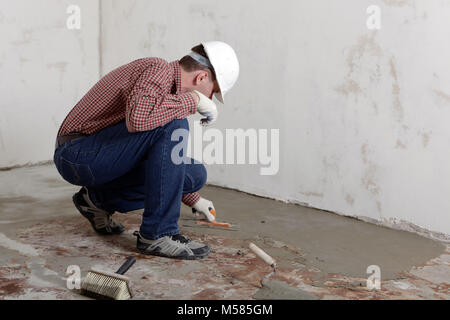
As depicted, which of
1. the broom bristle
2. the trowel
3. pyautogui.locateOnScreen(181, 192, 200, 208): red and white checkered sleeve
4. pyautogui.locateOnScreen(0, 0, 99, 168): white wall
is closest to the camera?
the broom bristle

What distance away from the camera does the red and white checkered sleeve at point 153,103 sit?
1854mm

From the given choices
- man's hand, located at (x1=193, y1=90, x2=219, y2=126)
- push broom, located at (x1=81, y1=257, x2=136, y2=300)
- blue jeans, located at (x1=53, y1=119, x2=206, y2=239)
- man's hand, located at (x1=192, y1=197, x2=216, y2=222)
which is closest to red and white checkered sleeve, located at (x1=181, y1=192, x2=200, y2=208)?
man's hand, located at (x1=192, y1=197, x2=216, y2=222)

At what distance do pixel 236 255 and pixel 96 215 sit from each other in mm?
603

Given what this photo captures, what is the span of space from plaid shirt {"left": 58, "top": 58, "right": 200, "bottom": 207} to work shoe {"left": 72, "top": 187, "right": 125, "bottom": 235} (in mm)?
313

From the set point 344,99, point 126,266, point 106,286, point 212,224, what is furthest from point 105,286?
point 344,99

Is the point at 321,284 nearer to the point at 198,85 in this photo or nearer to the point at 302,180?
the point at 198,85

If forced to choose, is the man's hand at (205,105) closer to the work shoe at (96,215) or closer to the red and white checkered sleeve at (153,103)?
the red and white checkered sleeve at (153,103)

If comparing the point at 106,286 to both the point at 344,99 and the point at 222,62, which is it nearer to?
the point at 222,62

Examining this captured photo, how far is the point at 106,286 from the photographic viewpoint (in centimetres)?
166

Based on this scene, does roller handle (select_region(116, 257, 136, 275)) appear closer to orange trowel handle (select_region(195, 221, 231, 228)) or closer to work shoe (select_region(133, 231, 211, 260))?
work shoe (select_region(133, 231, 211, 260))

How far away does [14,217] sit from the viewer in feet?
8.34

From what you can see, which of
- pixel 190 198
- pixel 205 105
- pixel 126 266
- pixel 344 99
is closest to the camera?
pixel 126 266

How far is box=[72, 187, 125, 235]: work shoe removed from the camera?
226cm

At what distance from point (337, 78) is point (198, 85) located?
95cm
